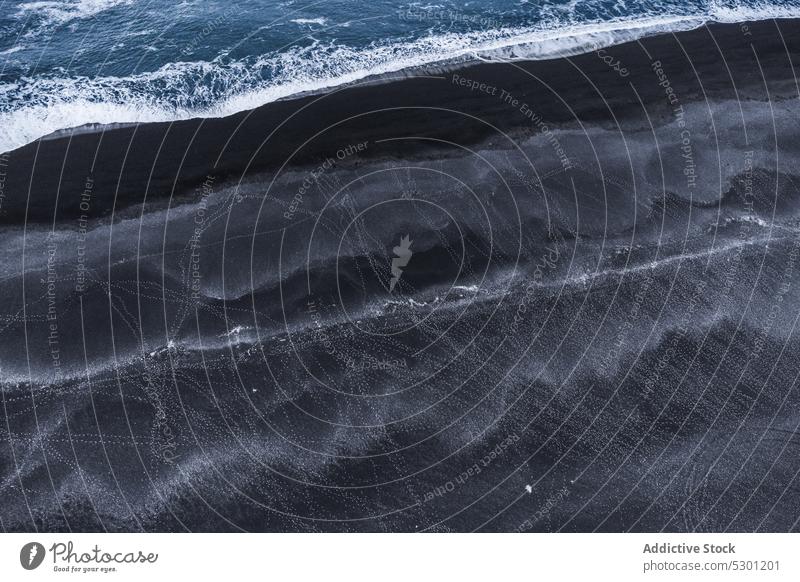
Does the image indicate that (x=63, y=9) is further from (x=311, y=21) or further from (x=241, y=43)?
(x=311, y=21)

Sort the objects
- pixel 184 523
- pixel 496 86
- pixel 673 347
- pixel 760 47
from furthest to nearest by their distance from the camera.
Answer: pixel 760 47, pixel 496 86, pixel 673 347, pixel 184 523

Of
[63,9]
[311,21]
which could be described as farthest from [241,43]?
[63,9]

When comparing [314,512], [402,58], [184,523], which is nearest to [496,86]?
[402,58]

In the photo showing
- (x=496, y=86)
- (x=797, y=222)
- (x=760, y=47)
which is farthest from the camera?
(x=760, y=47)

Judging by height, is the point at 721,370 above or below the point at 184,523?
above

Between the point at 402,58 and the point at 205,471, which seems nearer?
the point at 205,471

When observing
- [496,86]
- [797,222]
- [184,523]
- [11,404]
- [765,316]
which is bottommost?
[184,523]

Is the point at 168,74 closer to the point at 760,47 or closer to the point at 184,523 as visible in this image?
the point at 184,523
